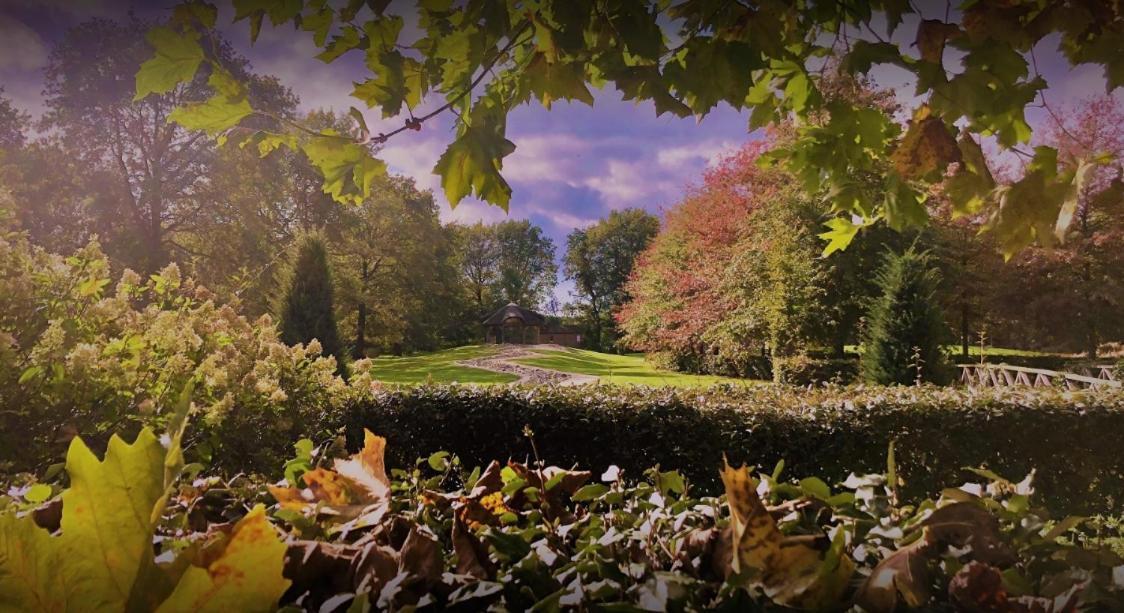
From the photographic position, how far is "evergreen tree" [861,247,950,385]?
1542cm

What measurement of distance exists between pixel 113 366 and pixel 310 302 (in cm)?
1393

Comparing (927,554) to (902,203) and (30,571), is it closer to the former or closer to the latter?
(30,571)

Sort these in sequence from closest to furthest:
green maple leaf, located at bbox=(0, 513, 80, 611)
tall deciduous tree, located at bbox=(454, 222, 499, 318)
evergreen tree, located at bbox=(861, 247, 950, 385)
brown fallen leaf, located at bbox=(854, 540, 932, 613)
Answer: green maple leaf, located at bbox=(0, 513, 80, 611)
brown fallen leaf, located at bbox=(854, 540, 932, 613)
evergreen tree, located at bbox=(861, 247, 950, 385)
tall deciduous tree, located at bbox=(454, 222, 499, 318)

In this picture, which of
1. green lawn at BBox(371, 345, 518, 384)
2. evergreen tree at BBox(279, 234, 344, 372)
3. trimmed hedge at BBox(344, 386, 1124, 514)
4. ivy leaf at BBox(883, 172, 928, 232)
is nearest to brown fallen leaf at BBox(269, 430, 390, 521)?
ivy leaf at BBox(883, 172, 928, 232)

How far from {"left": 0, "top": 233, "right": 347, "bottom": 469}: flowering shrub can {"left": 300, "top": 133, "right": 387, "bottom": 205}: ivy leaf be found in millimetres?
2018

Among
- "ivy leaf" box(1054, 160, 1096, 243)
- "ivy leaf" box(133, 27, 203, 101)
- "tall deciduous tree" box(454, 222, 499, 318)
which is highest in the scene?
"tall deciduous tree" box(454, 222, 499, 318)

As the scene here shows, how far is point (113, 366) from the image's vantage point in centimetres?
350

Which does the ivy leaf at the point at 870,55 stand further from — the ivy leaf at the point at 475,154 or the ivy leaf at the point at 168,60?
the ivy leaf at the point at 168,60

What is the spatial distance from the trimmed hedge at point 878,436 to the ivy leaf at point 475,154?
513 centimetres

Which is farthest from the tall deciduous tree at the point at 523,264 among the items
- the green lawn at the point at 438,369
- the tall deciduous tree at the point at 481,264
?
the green lawn at the point at 438,369

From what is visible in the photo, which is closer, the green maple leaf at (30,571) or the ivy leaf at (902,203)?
the green maple leaf at (30,571)

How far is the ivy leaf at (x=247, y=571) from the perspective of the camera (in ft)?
1.45

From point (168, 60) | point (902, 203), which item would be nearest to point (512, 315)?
point (902, 203)

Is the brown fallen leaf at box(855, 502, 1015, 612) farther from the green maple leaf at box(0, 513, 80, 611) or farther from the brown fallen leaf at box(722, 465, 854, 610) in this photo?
the green maple leaf at box(0, 513, 80, 611)
